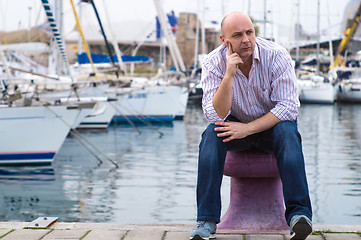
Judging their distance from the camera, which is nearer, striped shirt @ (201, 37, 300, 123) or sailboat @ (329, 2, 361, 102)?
striped shirt @ (201, 37, 300, 123)

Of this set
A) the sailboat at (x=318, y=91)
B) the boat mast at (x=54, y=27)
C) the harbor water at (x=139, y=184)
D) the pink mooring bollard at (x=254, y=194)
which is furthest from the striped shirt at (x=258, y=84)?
the sailboat at (x=318, y=91)

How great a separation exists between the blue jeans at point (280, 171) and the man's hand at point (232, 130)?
0.04 meters

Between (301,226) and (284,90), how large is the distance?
2.74 feet

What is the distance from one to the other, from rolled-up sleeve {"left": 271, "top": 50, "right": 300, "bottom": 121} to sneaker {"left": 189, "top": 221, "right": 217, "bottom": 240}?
72 cm

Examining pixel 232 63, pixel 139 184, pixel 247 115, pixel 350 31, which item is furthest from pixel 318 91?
pixel 232 63

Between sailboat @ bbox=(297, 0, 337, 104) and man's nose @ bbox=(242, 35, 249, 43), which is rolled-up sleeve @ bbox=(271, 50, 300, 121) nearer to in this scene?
man's nose @ bbox=(242, 35, 249, 43)

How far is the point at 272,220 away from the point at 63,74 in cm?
1501

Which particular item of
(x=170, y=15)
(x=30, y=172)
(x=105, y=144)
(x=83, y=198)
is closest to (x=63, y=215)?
(x=83, y=198)

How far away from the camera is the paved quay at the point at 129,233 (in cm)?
335

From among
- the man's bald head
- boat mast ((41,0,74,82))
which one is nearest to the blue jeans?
the man's bald head

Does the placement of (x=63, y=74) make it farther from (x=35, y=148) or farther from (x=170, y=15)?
(x=170, y=15)

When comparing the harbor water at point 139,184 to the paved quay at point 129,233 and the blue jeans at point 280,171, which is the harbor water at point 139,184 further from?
the blue jeans at point 280,171

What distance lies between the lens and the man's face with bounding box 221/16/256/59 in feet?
11.2

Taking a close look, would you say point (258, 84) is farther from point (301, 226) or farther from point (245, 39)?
point (301, 226)
